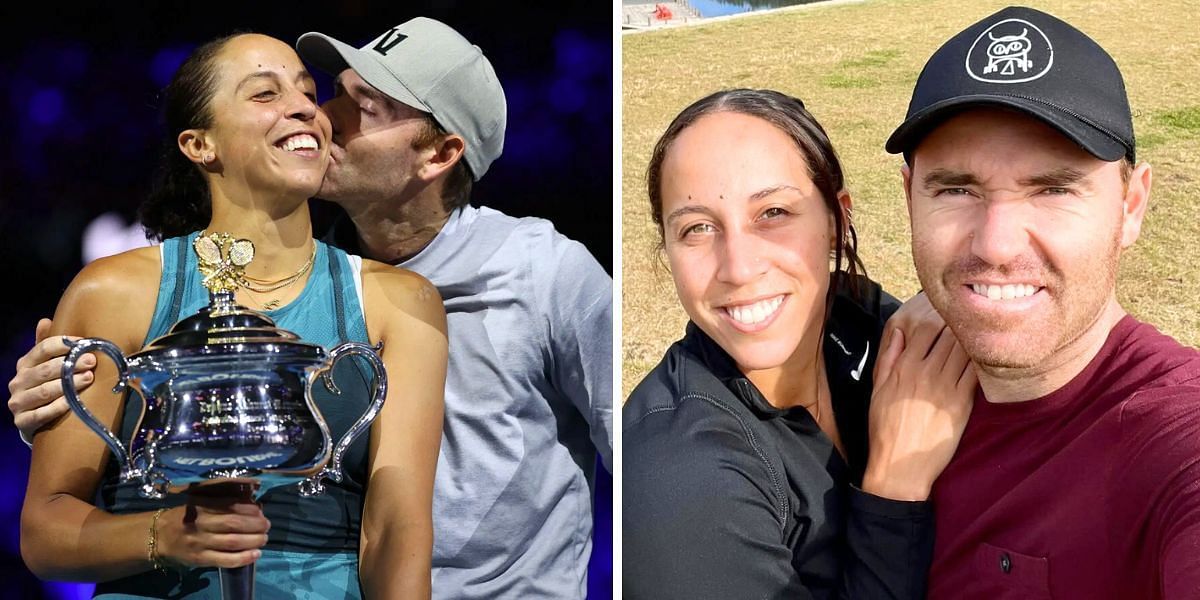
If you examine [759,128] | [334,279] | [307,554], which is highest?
[759,128]

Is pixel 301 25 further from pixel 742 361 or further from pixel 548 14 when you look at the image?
pixel 742 361

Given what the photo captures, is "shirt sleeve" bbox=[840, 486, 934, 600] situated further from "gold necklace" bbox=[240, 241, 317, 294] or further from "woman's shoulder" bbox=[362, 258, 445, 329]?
"gold necklace" bbox=[240, 241, 317, 294]

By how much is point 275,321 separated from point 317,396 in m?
0.17

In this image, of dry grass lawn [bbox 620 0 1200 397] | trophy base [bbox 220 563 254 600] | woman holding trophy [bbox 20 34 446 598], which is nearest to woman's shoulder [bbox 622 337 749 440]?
dry grass lawn [bbox 620 0 1200 397]

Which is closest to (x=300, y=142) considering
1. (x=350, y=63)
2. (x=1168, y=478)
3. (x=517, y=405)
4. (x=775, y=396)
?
(x=350, y=63)

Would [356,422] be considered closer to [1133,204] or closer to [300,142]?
[300,142]

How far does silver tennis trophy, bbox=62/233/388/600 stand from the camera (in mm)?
2018

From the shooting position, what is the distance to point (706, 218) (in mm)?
2350

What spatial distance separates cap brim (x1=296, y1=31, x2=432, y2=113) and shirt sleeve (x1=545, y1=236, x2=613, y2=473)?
1.49 ft

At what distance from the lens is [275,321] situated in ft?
7.50

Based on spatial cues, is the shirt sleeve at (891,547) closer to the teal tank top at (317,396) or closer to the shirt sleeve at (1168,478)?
the shirt sleeve at (1168,478)

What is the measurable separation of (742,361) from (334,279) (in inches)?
33.2

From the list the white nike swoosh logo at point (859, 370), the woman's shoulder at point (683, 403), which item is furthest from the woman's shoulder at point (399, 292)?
the white nike swoosh logo at point (859, 370)

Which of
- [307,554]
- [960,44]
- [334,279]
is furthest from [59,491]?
[960,44]
